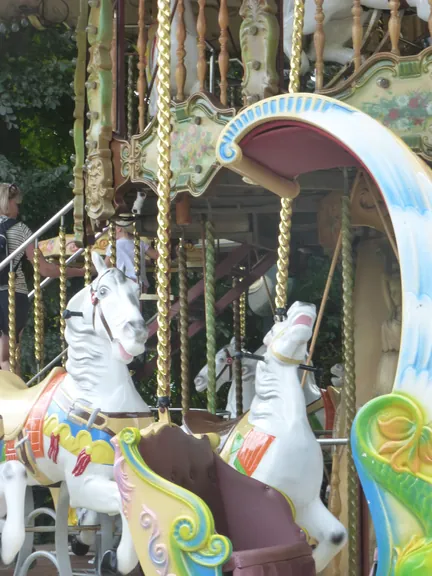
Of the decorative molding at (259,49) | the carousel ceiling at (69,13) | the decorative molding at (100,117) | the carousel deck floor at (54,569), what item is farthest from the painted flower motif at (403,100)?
the carousel ceiling at (69,13)

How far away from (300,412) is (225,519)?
102 cm

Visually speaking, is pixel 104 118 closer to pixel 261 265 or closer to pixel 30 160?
pixel 261 265

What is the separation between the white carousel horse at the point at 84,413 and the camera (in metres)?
5.82

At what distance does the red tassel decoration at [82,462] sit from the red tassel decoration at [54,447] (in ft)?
0.59

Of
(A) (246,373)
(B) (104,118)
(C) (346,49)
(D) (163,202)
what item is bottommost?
(A) (246,373)

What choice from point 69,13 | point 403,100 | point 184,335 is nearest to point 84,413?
point 184,335

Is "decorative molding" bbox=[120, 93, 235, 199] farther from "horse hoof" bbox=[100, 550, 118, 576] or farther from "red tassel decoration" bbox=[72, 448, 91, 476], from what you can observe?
"horse hoof" bbox=[100, 550, 118, 576]

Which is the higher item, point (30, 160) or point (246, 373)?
point (30, 160)


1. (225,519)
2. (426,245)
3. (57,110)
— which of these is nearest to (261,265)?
(225,519)

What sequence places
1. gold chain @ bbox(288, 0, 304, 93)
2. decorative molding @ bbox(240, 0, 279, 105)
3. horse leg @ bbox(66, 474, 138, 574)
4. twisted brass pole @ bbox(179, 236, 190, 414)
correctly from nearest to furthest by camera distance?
gold chain @ bbox(288, 0, 304, 93), horse leg @ bbox(66, 474, 138, 574), decorative molding @ bbox(240, 0, 279, 105), twisted brass pole @ bbox(179, 236, 190, 414)

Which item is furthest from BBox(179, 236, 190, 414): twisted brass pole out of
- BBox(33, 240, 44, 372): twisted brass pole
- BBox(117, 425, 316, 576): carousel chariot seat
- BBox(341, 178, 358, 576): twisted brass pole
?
BBox(117, 425, 316, 576): carousel chariot seat

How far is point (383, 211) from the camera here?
20.8 feet

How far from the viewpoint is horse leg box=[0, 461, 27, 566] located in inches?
237

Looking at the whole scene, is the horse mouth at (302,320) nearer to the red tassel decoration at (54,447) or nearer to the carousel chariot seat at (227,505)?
the carousel chariot seat at (227,505)
